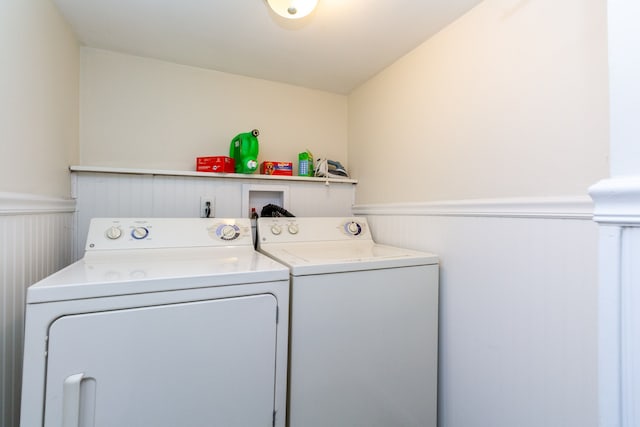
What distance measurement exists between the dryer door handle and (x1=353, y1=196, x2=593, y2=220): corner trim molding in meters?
1.51

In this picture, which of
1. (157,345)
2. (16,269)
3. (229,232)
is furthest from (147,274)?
(229,232)

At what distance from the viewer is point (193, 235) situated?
1502mm

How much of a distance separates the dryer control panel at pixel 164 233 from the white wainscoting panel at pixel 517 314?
1.05 metres

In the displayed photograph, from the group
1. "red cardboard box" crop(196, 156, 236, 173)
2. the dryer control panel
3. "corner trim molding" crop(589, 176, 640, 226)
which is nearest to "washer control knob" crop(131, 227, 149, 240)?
the dryer control panel

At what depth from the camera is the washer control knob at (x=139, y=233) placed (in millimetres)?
1402

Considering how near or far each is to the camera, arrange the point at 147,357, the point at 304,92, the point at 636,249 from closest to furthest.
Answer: the point at 636,249, the point at 147,357, the point at 304,92

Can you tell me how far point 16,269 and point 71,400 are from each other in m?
→ 0.57

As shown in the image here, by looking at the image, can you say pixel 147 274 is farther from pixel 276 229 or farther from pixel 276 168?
pixel 276 168

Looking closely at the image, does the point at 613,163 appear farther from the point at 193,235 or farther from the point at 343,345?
the point at 193,235

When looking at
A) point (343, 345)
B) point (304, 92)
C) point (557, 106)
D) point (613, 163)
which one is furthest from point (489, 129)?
point (304, 92)

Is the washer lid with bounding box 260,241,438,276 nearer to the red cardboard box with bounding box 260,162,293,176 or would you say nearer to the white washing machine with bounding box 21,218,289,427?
the white washing machine with bounding box 21,218,289,427

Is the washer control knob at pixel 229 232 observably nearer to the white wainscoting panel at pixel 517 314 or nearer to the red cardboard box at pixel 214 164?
the red cardboard box at pixel 214 164

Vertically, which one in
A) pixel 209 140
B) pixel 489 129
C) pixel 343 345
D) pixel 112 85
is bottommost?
pixel 343 345

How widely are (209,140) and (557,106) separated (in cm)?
185
